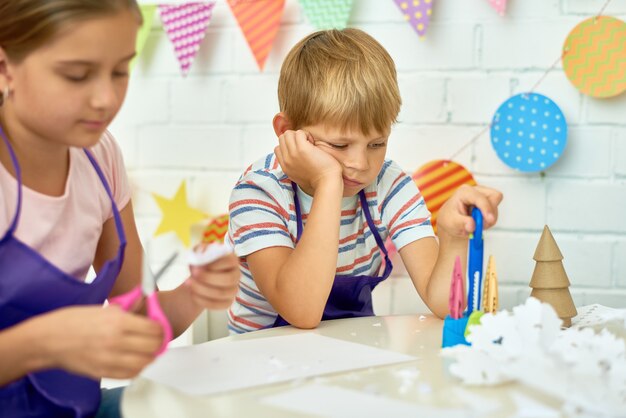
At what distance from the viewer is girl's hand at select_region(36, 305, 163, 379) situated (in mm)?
692

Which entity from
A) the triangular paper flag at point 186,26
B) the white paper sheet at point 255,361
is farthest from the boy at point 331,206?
the triangular paper flag at point 186,26

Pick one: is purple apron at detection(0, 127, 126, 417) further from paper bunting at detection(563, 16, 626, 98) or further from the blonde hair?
paper bunting at detection(563, 16, 626, 98)

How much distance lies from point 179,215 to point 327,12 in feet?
1.81

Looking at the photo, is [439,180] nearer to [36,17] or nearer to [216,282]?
[216,282]

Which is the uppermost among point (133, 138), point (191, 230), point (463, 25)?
point (463, 25)

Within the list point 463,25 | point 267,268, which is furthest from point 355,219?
point 463,25

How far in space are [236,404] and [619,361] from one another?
0.35 meters

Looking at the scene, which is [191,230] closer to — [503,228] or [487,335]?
[503,228]

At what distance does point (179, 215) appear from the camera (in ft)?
5.83

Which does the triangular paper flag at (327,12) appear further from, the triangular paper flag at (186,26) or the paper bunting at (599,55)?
the paper bunting at (599,55)

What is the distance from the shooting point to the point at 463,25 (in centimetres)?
162

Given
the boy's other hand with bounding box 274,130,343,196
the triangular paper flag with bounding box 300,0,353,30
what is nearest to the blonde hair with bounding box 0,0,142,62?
the boy's other hand with bounding box 274,130,343,196

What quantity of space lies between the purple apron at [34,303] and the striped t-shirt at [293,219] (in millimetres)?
337

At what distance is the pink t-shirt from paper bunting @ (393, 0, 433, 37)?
0.73 meters
